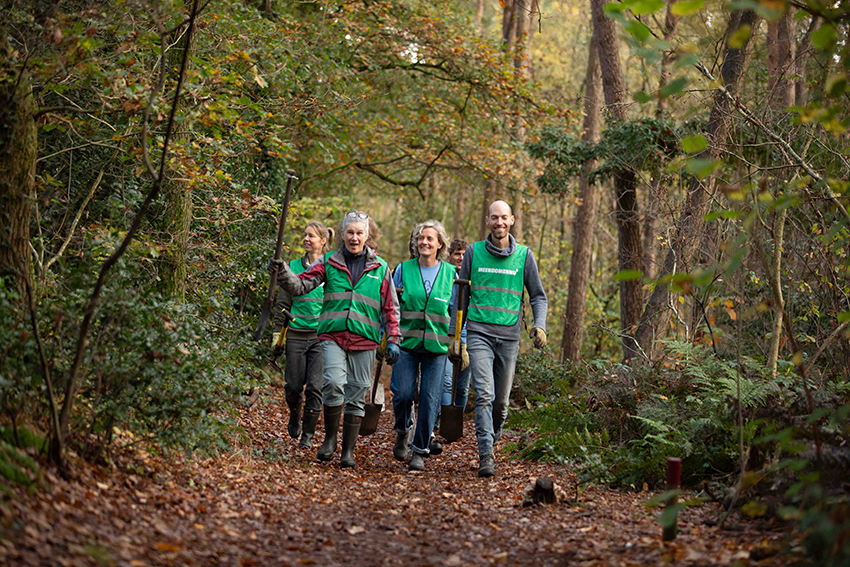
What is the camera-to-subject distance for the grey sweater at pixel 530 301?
680 centimetres

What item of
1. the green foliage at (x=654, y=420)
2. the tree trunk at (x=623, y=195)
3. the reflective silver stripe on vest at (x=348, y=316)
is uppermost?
the tree trunk at (x=623, y=195)

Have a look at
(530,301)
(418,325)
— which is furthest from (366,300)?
(530,301)

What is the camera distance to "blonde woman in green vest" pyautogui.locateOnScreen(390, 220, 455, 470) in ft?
23.5

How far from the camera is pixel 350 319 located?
6.71 meters

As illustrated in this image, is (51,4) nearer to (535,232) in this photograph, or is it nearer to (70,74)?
(70,74)

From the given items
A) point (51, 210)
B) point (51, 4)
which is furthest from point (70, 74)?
point (51, 210)

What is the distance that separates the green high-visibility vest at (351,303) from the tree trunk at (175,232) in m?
1.76

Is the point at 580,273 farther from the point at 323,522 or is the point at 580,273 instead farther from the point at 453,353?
the point at 323,522

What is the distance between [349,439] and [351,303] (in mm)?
1310

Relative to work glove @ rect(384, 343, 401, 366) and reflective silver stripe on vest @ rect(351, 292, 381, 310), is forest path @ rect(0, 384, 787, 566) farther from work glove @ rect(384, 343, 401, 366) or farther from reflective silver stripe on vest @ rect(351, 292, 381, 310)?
reflective silver stripe on vest @ rect(351, 292, 381, 310)

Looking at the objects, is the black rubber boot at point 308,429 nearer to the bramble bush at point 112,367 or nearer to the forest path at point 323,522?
the forest path at point 323,522

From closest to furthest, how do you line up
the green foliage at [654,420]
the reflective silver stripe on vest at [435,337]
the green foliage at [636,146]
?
the green foliage at [654,420]
the reflective silver stripe on vest at [435,337]
the green foliage at [636,146]

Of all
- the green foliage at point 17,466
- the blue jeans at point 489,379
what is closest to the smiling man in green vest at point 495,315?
the blue jeans at point 489,379

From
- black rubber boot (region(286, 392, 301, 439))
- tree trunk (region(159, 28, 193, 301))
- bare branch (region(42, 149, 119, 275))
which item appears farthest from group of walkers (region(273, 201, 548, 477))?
bare branch (region(42, 149, 119, 275))
